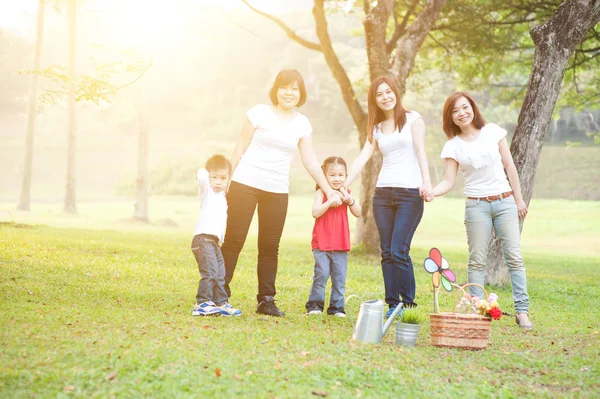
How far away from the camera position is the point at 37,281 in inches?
326

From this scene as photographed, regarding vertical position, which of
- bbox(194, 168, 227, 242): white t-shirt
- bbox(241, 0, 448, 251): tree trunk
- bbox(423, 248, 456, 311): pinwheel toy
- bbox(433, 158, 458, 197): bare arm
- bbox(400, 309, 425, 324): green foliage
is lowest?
bbox(400, 309, 425, 324): green foliage

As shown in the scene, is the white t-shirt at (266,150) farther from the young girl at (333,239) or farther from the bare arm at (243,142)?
the young girl at (333,239)

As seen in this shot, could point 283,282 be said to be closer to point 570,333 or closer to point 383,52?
point 570,333

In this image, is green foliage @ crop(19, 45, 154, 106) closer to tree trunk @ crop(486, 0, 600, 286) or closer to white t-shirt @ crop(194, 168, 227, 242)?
white t-shirt @ crop(194, 168, 227, 242)

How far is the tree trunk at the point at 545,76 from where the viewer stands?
10484mm

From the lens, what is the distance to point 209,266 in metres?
6.41

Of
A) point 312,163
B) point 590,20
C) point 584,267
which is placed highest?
point 590,20

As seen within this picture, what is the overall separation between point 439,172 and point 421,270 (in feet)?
129

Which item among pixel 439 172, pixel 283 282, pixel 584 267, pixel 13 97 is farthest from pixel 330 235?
pixel 439 172

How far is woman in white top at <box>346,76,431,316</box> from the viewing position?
6.56m

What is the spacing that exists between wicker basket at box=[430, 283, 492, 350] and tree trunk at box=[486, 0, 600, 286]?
5.39 m

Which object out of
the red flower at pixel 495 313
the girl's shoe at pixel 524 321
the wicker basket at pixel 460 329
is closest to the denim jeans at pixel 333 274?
the wicker basket at pixel 460 329

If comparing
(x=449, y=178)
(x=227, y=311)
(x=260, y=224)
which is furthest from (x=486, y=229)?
(x=227, y=311)

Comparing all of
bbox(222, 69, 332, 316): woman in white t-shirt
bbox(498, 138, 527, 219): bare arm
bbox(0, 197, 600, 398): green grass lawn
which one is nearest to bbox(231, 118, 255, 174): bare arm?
bbox(222, 69, 332, 316): woman in white t-shirt
